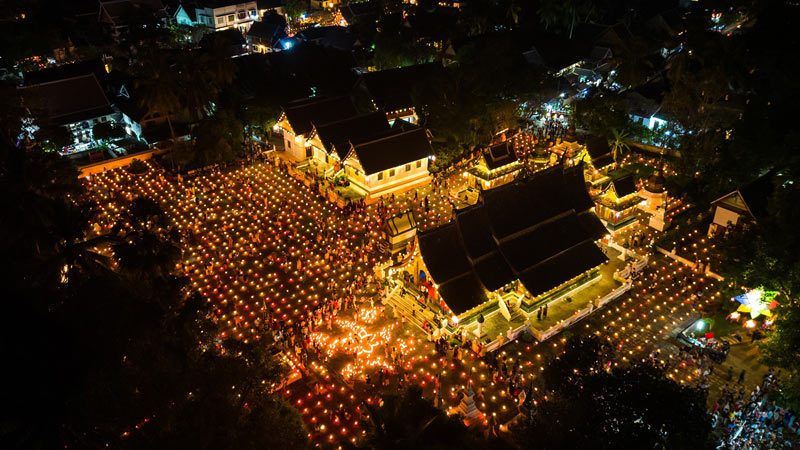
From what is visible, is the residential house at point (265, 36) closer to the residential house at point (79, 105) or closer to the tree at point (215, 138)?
the residential house at point (79, 105)

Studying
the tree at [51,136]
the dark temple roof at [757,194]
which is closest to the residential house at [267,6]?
the tree at [51,136]

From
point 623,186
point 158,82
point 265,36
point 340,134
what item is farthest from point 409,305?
point 265,36

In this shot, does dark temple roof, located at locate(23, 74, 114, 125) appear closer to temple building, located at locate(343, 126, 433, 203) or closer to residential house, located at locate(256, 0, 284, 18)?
temple building, located at locate(343, 126, 433, 203)

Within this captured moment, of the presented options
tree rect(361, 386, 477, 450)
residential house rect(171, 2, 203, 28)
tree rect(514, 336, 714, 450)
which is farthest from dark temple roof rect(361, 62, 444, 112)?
residential house rect(171, 2, 203, 28)

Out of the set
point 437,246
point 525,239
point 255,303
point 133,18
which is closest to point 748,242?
point 525,239

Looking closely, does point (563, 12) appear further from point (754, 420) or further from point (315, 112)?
point (754, 420)

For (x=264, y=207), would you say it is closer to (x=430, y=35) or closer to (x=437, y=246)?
(x=437, y=246)
